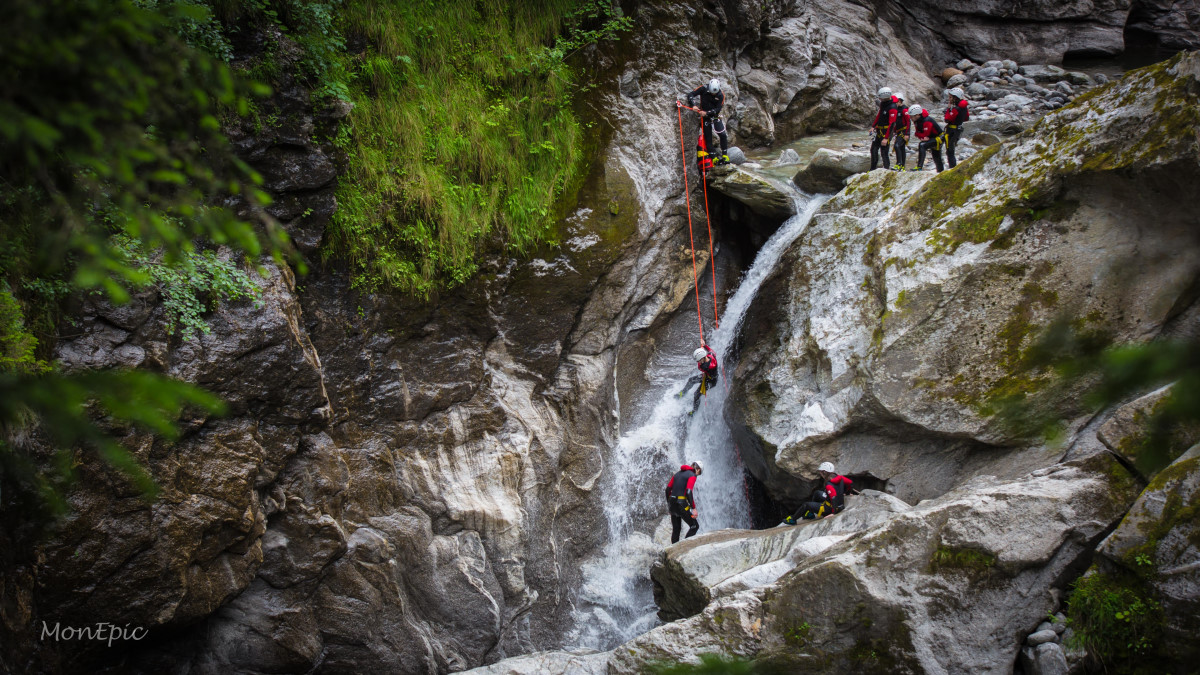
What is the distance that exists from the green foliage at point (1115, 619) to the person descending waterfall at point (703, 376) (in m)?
5.83

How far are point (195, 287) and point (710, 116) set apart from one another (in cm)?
873

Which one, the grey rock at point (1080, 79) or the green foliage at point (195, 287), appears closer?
the green foliage at point (195, 287)

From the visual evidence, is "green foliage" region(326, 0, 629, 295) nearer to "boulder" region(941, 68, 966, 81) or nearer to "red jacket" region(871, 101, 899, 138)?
"red jacket" region(871, 101, 899, 138)

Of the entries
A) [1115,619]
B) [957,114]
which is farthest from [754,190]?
[1115,619]

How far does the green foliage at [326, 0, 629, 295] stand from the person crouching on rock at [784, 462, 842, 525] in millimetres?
5590

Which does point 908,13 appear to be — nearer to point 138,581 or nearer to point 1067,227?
point 1067,227

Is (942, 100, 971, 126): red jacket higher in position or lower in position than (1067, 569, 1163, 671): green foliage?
higher

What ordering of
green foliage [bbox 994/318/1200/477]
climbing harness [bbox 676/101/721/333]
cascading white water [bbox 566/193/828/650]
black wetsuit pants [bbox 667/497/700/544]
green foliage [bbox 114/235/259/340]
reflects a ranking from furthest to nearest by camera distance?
climbing harness [bbox 676/101/721/333] < cascading white water [bbox 566/193/828/650] < black wetsuit pants [bbox 667/497/700/544] < green foliage [bbox 114/235/259/340] < green foliage [bbox 994/318/1200/477]

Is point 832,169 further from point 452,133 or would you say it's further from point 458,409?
point 458,409

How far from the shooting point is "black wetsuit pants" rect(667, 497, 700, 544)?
400 inches

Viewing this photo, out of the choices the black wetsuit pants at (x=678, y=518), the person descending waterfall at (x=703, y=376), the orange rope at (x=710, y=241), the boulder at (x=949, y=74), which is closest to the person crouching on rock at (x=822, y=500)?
the black wetsuit pants at (x=678, y=518)

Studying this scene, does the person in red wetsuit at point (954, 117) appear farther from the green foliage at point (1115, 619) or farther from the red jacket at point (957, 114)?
the green foliage at point (1115, 619)

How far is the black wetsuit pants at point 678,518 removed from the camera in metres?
10.2

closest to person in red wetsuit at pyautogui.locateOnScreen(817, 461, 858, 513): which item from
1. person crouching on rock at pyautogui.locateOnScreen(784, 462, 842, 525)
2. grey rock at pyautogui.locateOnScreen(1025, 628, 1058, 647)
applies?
person crouching on rock at pyautogui.locateOnScreen(784, 462, 842, 525)
